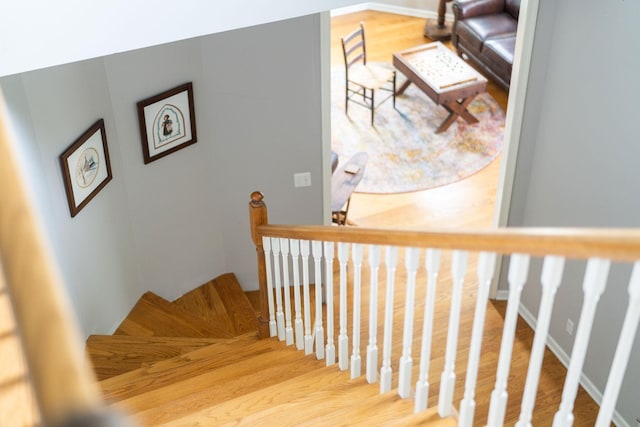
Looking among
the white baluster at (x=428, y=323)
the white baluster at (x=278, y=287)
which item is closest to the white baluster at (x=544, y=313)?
the white baluster at (x=428, y=323)

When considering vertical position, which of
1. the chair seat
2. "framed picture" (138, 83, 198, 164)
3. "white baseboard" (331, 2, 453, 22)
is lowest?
the chair seat

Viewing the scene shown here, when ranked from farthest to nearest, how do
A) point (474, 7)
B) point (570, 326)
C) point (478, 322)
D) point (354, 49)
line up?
point (474, 7)
point (354, 49)
point (570, 326)
point (478, 322)

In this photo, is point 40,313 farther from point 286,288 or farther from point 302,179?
point 302,179

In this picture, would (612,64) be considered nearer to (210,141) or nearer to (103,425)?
(210,141)

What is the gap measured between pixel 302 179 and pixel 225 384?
82.5 inches

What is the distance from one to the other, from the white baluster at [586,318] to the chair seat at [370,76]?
223 inches

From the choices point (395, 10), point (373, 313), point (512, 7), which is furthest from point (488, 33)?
point (373, 313)

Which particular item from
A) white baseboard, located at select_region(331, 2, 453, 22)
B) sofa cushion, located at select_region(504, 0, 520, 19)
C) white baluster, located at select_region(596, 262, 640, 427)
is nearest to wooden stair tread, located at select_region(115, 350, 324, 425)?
white baluster, located at select_region(596, 262, 640, 427)

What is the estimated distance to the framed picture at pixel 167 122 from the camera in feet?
14.6

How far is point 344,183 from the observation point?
19.1 ft

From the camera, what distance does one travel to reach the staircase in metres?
2.72

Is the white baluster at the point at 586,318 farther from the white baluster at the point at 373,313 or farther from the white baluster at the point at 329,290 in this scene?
the white baluster at the point at 329,290

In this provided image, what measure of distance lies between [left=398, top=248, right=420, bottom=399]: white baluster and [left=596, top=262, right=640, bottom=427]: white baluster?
70 cm

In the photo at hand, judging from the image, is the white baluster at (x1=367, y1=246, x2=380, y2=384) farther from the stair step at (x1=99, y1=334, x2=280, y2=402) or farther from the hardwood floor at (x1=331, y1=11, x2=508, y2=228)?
the hardwood floor at (x1=331, y1=11, x2=508, y2=228)
